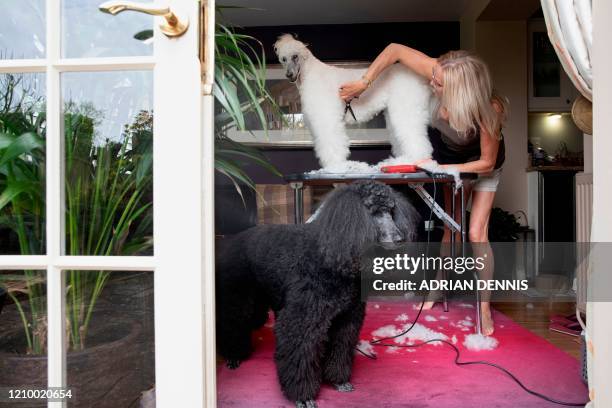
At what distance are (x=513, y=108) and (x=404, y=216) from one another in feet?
8.18

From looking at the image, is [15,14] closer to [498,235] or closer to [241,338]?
[241,338]

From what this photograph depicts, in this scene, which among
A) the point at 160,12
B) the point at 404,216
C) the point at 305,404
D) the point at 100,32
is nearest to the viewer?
the point at 160,12

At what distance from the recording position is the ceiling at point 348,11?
3111 millimetres

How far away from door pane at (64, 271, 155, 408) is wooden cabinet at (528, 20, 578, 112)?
350 cm

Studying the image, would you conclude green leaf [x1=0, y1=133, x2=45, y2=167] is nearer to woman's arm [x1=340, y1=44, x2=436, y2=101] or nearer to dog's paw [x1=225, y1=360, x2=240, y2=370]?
dog's paw [x1=225, y1=360, x2=240, y2=370]

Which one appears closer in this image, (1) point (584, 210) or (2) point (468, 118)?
(2) point (468, 118)

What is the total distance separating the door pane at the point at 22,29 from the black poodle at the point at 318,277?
0.79 m

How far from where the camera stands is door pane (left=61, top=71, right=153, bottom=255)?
0.97m

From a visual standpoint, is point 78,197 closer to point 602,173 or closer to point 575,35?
point 602,173

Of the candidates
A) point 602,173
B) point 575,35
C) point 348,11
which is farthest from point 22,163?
point 348,11

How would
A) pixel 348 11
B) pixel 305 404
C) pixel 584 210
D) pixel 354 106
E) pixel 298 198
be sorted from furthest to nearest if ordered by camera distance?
pixel 348 11
pixel 584 210
pixel 354 106
pixel 298 198
pixel 305 404

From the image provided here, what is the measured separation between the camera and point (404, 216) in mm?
1441

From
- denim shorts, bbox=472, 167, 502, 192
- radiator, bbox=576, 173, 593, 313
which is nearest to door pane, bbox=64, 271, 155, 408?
denim shorts, bbox=472, 167, 502, 192

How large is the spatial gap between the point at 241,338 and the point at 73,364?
75cm
